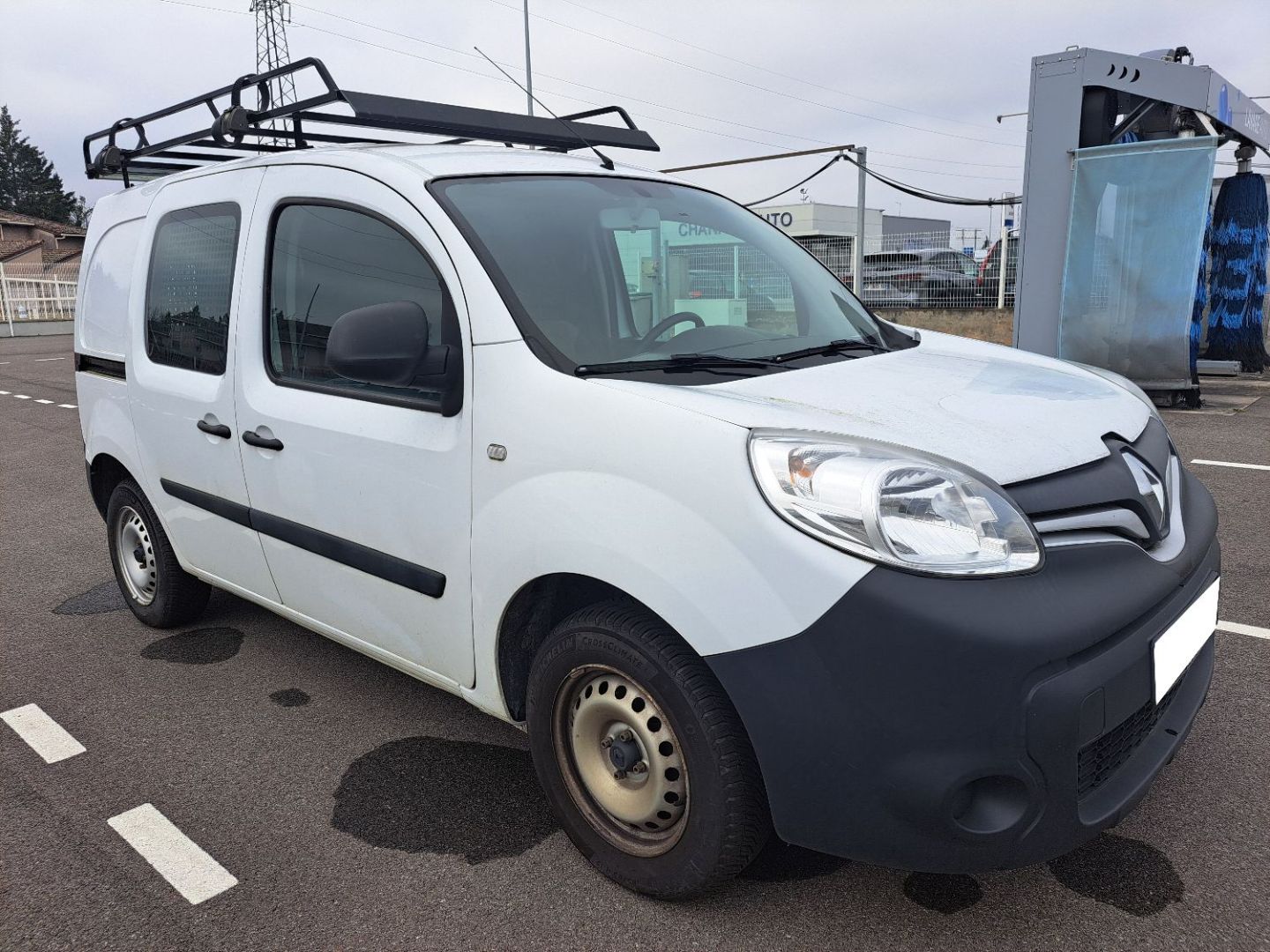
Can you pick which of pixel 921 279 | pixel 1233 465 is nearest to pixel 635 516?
pixel 1233 465

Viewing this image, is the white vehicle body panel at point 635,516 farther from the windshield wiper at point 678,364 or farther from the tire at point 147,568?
the tire at point 147,568

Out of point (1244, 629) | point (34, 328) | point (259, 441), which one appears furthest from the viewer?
point (34, 328)

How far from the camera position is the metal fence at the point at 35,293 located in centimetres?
2858

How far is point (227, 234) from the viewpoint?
3131 millimetres

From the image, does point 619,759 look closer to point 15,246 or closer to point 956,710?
point 956,710

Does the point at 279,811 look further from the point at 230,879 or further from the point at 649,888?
the point at 649,888

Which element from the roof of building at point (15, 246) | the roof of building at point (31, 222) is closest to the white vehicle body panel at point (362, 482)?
the roof of building at point (15, 246)

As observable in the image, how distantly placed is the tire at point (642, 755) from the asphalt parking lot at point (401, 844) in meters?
0.14

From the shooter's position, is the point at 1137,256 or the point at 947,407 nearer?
the point at 947,407

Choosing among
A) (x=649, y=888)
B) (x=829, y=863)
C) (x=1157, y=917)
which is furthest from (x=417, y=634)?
(x=1157, y=917)

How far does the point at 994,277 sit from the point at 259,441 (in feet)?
43.4

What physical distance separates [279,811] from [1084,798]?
198 cm

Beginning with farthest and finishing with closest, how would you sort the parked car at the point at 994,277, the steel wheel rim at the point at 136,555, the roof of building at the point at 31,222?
the roof of building at the point at 31,222
the parked car at the point at 994,277
the steel wheel rim at the point at 136,555

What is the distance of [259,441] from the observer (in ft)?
9.47
